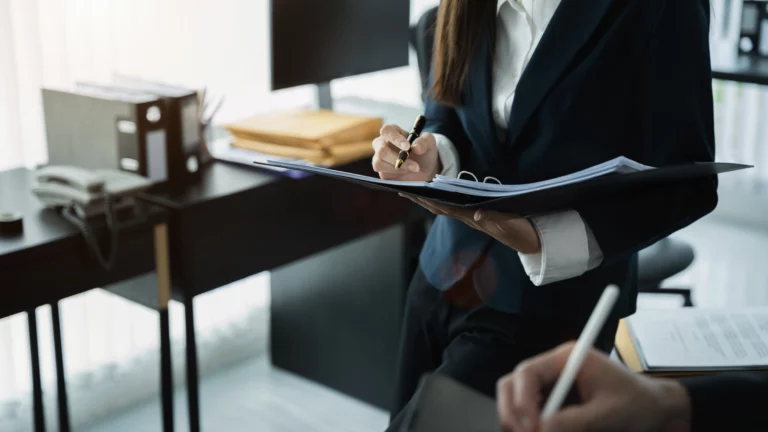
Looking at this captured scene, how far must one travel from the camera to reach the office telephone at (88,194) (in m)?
1.91

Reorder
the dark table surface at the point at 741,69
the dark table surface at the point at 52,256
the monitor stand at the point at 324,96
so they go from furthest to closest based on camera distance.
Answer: the dark table surface at the point at 741,69
the monitor stand at the point at 324,96
the dark table surface at the point at 52,256

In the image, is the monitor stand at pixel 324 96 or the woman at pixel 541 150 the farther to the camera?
the monitor stand at pixel 324 96

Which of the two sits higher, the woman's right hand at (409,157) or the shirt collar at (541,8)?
the shirt collar at (541,8)

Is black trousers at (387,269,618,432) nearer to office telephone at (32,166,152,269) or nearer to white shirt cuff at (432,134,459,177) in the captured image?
white shirt cuff at (432,134,459,177)

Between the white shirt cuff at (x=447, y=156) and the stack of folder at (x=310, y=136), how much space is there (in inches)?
31.7

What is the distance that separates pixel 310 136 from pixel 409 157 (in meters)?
0.83

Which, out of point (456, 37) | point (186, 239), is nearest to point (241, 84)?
point (186, 239)

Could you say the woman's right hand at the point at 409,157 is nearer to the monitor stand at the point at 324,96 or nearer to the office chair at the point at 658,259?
the office chair at the point at 658,259

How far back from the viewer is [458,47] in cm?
152

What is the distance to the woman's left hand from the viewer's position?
4.14 ft

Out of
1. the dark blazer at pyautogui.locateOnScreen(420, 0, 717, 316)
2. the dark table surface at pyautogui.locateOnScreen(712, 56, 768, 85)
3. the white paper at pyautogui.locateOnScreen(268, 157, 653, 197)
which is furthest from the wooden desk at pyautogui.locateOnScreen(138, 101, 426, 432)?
the dark table surface at pyautogui.locateOnScreen(712, 56, 768, 85)

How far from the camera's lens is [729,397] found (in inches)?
37.4

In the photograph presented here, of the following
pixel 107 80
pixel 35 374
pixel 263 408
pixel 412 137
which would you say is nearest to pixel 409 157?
pixel 412 137

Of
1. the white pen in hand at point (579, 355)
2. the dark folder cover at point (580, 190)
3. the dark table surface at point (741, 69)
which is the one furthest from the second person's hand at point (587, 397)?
the dark table surface at point (741, 69)
